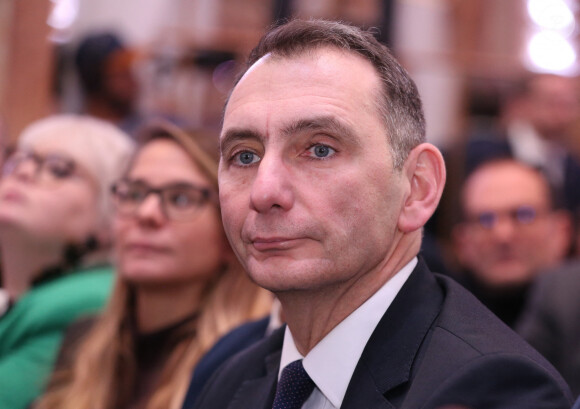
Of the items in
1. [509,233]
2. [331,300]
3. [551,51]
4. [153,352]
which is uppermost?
[331,300]

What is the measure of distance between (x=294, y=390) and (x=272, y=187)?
0.39 meters

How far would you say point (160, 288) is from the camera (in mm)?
2773

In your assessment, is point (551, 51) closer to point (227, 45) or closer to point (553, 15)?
point (553, 15)

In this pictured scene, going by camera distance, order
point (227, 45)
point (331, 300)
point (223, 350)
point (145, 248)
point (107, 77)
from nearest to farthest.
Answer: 1. point (331, 300)
2. point (223, 350)
3. point (145, 248)
4. point (107, 77)
5. point (227, 45)

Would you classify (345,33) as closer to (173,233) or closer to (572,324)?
(173,233)

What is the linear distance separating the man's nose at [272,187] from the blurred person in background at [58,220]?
64.7 inches

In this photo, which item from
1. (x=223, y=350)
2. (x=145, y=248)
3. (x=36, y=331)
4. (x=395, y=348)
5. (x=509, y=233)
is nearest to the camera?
(x=395, y=348)

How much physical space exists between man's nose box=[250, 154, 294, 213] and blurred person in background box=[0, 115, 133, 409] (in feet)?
5.39

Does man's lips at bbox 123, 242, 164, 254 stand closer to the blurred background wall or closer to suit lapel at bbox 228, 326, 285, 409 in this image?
suit lapel at bbox 228, 326, 285, 409

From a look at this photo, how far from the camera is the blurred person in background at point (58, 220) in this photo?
116 inches

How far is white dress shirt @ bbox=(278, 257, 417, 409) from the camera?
147cm

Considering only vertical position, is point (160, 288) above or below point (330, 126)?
below

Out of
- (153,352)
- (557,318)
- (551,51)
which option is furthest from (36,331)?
(551,51)

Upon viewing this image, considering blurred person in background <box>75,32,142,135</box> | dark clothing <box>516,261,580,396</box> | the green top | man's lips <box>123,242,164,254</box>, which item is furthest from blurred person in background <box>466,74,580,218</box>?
the green top
